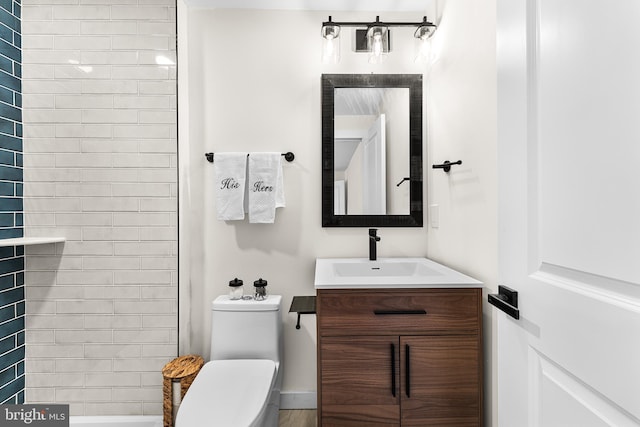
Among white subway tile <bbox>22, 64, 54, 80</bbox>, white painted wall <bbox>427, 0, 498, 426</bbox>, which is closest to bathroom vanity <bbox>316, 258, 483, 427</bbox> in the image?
white painted wall <bbox>427, 0, 498, 426</bbox>

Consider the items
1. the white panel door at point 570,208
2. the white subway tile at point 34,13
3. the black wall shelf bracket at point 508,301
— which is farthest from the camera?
the white subway tile at point 34,13

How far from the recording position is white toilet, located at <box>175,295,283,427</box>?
1.22 metres

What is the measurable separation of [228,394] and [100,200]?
51.3 inches

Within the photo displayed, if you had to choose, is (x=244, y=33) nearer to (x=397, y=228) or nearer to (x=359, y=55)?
(x=359, y=55)

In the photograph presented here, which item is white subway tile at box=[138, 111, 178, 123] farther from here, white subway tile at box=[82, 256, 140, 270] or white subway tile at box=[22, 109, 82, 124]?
white subway tile at box=[82, 256, 140, 270]

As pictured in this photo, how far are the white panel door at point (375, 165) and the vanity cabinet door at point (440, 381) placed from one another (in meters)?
0.88

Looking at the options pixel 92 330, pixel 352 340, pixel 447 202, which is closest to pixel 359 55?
pixel 447 202

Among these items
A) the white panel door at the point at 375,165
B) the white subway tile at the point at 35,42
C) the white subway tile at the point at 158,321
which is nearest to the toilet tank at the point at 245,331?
the white subway tile at the point at 158,321

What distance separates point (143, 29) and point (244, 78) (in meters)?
0.61

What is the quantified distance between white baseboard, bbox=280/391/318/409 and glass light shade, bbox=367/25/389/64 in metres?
1.89

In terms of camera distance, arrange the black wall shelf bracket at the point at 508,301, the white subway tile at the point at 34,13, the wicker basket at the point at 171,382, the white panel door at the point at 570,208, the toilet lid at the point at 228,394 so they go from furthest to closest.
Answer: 1. the white subway tile at the point at 34,13
2. the wicker basket at the point at 171,382
3. the toilet lid at the point at 228,394
4. the black wall shelf bracket at the point at 508,301
5. the white panel door at the point at 570,208

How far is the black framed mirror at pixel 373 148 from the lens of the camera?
1.93 m

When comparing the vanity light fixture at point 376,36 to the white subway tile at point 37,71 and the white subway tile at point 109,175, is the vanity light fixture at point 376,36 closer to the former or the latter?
the white subway tile at point 109,175

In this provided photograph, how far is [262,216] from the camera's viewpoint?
1.88 m
